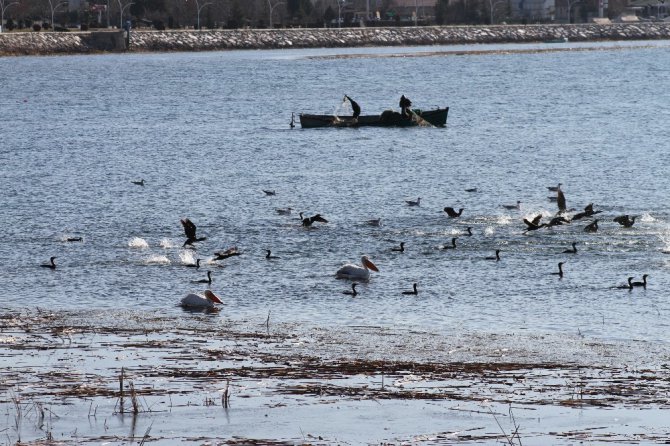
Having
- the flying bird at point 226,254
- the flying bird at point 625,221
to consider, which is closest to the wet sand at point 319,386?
the flying bird at point 226,254

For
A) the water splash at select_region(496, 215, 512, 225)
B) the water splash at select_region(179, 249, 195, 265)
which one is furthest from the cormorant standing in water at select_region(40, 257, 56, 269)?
the water splash at select_region(496, 215, 512, 225)

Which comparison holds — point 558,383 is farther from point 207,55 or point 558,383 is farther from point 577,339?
point 207,55

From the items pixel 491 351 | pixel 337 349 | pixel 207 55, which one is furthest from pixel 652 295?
pixel 207 55

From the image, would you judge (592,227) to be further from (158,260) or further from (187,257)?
(158,260)

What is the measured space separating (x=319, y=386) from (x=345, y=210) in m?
21.0

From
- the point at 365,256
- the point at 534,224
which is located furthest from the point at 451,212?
the point at 365,256

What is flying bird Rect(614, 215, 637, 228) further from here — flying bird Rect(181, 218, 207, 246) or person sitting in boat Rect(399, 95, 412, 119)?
person sitting in boat Rect(399, 95, 412, 119)

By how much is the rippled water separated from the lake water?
0.31 feet

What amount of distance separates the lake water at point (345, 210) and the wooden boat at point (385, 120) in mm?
647

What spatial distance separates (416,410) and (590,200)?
24.5 meters

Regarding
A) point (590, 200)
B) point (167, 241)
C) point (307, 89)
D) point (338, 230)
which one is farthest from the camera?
point (307, 89)

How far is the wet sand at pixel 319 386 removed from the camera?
14.7 metres

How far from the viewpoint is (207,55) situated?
18550cm

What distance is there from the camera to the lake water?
23.8 m
